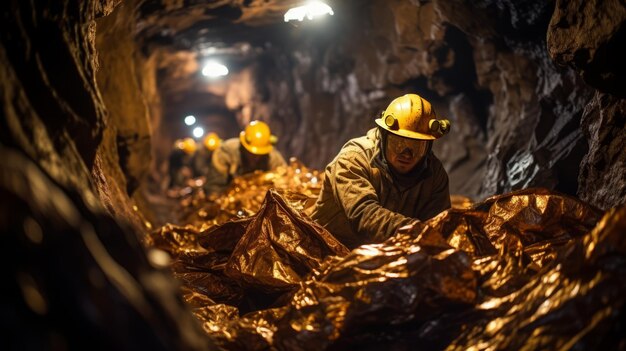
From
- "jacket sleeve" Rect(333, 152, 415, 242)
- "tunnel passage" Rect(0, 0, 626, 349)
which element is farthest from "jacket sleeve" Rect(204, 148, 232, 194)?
"jacket sleeve" Rect(333, 152, 415, 242)

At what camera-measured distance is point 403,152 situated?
148 inches

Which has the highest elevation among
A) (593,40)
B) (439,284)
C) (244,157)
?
(593,40)

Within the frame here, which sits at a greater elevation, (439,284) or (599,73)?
(599,73)

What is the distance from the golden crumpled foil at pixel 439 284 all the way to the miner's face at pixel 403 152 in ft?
2.22

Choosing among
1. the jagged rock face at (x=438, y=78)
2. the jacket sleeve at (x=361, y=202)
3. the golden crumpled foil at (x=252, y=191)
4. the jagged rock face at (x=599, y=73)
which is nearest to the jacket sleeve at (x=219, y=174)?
the golden crumpled foil at (x=252, y=191)

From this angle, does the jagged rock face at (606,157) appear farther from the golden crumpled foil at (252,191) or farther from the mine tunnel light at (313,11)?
the mine tunnel light at (313,11)

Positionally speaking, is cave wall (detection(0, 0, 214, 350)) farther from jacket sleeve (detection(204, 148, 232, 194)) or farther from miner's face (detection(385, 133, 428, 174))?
jacket sleeve (detection(204, 148, 232, 194))

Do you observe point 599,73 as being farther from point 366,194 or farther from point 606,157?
point 366,194

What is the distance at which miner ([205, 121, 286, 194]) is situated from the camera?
318 inches

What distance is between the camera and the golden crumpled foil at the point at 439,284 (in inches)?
80.4

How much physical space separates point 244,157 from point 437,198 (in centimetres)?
471

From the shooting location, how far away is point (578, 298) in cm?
203

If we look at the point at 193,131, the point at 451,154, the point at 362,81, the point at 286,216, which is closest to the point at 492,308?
the point at 286,216

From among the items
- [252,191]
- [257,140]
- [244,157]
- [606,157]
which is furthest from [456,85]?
[606,157]
